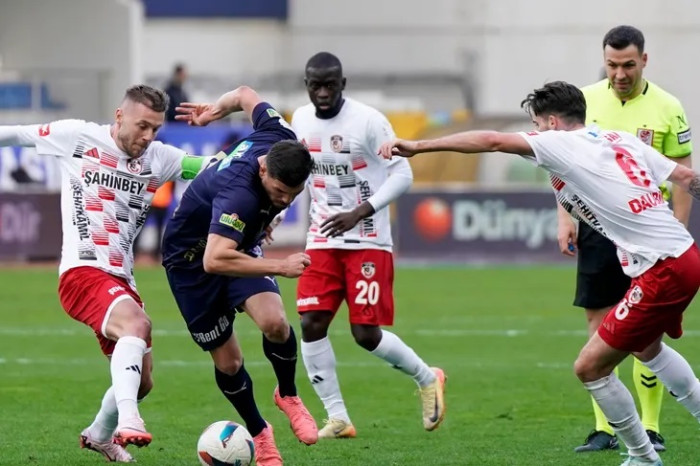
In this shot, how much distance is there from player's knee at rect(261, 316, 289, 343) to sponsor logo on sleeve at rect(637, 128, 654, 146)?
2.54m

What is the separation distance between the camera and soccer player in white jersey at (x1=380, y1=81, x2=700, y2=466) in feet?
24.3

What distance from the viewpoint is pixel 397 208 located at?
22516 millimetres

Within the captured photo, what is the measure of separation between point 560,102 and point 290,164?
1.48 metres

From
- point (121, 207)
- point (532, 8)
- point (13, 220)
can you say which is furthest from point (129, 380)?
point (532, 8)

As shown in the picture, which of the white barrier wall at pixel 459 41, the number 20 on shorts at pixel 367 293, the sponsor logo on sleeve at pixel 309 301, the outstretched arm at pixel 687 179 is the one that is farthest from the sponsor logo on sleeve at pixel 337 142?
the white barrier wall at pixel 459 41

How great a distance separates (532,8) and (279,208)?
2986 centimetres

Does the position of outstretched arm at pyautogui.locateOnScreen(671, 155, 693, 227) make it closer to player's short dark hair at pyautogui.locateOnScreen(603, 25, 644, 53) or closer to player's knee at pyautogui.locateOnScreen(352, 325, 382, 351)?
player's short dark hair at pyautogui.locateOnScreen(603, 25, 644, 53)

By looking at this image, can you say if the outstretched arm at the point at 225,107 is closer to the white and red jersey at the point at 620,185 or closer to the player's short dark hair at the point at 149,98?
the player's short dark hair at the point at 149,98

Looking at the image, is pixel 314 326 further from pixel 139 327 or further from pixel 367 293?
pixel 139 327

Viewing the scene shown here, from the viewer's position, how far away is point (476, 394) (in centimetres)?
1112

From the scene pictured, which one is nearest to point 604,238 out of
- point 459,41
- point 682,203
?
point 682,203

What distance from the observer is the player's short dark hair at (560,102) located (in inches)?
299

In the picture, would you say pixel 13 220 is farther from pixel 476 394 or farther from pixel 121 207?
pixel 121 207

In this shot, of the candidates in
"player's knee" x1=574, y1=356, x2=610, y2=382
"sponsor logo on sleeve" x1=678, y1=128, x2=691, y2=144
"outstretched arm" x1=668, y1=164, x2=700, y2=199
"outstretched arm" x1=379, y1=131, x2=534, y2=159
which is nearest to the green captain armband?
"outstretched arm" x1=379, y1=131, x2=534, y2=159
